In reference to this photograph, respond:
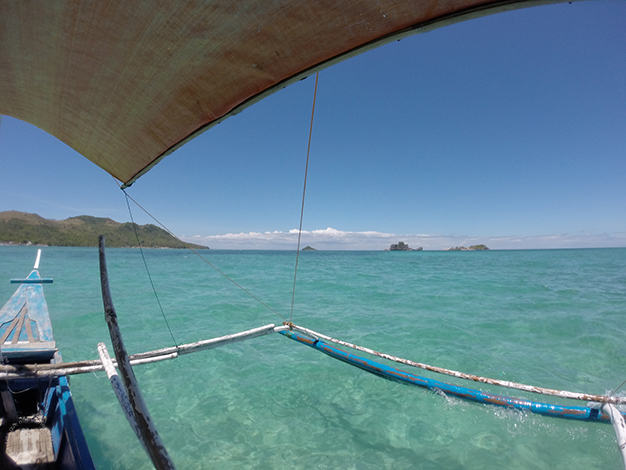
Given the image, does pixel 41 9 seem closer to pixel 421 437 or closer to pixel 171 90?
pixel 171 90

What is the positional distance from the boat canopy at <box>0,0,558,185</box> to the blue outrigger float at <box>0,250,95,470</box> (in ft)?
10.2

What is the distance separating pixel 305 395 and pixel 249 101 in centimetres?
589

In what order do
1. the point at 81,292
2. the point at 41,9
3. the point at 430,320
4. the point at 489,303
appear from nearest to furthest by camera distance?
1. the point at 41,9
2. the point at 430,320
3. the point at 489,303
4. the point at 81,292

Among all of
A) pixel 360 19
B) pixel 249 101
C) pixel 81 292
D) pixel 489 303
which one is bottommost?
pixel 81 292

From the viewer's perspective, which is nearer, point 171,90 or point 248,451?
point 171,90

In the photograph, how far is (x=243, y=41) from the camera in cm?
164

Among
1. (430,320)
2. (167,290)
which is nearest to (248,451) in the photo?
(430,320)

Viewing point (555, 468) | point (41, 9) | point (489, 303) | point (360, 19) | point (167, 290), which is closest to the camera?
point (360, 19)

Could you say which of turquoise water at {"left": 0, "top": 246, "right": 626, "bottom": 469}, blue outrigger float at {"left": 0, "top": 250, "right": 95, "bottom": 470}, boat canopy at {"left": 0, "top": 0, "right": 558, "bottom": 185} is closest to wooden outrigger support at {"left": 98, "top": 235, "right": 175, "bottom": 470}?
boat canopy at {"left": 0, "top": 0, "right": 558, "bottom": 185}

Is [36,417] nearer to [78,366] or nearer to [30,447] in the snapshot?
[30,447]

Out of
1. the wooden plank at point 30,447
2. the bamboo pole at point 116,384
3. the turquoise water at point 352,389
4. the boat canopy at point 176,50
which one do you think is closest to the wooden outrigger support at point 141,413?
the bamboo pole at point 116,384

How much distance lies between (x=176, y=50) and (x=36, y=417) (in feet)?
15.8

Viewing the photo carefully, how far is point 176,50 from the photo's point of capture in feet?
5.78

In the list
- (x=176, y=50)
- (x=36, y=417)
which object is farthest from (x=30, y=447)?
(x=176, y=50)
